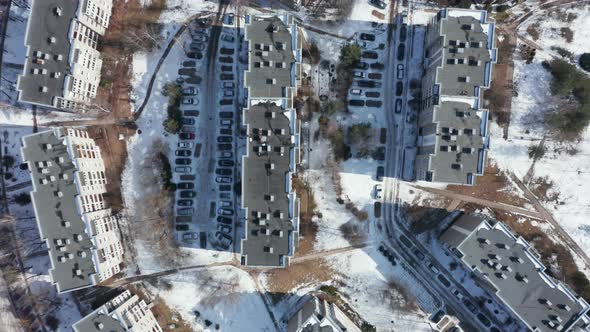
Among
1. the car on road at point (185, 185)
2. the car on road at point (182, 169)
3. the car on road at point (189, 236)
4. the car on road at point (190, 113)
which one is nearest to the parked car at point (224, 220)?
the car on road at point (189, 236)

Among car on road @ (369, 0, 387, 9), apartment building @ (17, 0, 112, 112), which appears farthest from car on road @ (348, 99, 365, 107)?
apartment building @ (17, 0, 112, 112)

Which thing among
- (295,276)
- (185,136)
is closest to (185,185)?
(185,136)

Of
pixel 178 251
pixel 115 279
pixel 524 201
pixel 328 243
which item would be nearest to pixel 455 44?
pixel 524 201

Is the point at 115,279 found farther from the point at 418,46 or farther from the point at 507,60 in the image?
the point at 507,60

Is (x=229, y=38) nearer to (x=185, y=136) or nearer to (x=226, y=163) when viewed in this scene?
(x=185, y=136)

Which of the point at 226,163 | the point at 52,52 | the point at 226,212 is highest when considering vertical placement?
the point at 52,52

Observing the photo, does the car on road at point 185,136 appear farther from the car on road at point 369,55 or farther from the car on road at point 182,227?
the car on road at point 369,55
